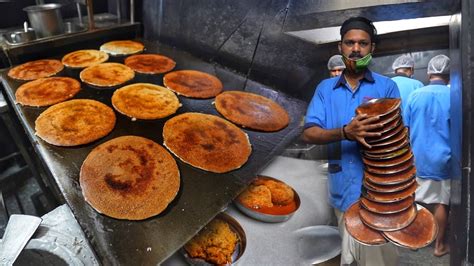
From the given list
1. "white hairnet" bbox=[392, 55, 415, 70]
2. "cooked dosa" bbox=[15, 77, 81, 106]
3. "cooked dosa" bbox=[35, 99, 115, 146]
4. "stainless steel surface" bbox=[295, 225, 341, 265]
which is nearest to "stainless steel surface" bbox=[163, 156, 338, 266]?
"stainless steel surface" bbox=[295, 225, 341, 265]

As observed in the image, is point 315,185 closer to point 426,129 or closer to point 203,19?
point 426,129

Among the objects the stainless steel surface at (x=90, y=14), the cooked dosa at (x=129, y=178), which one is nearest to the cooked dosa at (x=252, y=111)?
the cooked dosa at (x=129, y=178)

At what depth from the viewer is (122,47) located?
423 centimetres

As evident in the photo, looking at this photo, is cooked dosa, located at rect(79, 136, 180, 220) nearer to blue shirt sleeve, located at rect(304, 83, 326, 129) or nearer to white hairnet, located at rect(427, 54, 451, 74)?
blue shirt sleeve, located at rect(304, 83, 326, 129)

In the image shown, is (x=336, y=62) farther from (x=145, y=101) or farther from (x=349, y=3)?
(x=145, y=101)

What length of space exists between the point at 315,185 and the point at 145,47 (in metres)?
3.87

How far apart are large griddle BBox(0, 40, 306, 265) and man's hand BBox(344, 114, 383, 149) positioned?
0.30 m

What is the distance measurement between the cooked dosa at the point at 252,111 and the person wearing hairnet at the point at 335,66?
163 cm

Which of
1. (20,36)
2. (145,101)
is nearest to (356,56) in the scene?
(145,101)

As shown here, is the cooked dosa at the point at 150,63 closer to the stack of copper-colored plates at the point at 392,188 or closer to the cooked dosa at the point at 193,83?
the cooked dosa at the point at 193,83

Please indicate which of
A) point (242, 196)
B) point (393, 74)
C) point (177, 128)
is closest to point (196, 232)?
point (242, 196)

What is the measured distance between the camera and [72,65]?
12.2 feet

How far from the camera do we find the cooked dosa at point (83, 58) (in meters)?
3.74

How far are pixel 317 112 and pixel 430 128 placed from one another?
1.03ft
